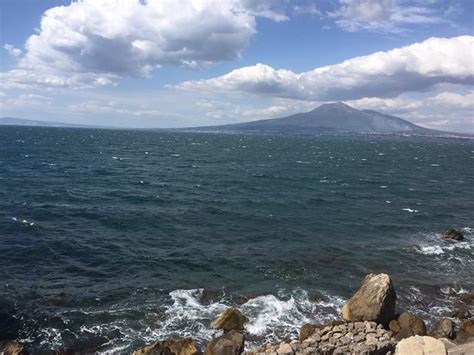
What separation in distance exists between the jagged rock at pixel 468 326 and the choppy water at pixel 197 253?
2782mm

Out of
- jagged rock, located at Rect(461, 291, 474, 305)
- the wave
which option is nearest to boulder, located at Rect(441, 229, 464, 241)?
the wave

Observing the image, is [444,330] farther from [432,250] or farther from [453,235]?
[453,235]

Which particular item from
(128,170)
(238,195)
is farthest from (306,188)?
(128,170)

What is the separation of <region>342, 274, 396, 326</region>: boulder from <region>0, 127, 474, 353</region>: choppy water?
10.7 ft

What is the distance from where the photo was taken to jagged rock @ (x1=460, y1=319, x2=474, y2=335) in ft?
88.1

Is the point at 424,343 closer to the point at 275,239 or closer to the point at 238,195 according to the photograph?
the point at 275,239

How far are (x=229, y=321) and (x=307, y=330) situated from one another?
17.5ft

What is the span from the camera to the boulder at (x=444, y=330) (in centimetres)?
2636

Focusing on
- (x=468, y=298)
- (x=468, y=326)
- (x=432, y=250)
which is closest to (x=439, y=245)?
(x=432, y=250)

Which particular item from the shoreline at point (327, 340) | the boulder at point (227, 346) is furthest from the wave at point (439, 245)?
the boulder at point (227, 346)

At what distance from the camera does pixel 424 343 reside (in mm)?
19328

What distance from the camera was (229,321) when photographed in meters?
27.4

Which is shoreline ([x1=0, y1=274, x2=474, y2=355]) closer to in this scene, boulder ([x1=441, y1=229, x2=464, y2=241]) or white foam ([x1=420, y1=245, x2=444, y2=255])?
white foam ([x1=420, y1=245, x2=444, y2=255])

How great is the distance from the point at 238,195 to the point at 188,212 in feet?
48.3
